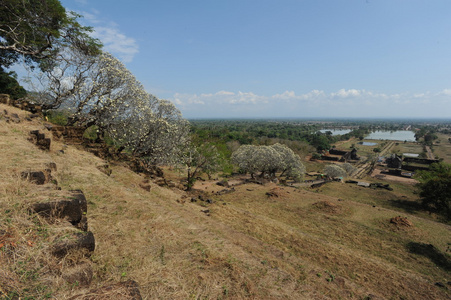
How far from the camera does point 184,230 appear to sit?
6.91 meters

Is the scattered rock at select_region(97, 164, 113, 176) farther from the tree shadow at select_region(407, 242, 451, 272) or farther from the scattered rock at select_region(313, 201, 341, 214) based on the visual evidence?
the tree shadow at select_region(407, 242, 451, 272)

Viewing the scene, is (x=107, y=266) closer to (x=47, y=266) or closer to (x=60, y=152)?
(x=47, y=266)

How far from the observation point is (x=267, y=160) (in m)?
30.1

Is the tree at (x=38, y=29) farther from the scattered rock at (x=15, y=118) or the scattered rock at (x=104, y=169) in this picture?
the scattered rock at (x=104, y=169)

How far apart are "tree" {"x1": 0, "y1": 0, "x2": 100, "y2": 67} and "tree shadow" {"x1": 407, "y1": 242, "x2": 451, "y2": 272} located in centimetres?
2617

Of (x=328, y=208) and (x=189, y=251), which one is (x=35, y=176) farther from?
(x=328, y=208)

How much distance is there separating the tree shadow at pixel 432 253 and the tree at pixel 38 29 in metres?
26.2

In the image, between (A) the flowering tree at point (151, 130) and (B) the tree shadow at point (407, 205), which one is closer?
(A) the flowering tree at point (151, 130)

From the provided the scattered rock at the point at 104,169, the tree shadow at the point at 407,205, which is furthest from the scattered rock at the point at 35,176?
the tree shadow at the point at 407,205

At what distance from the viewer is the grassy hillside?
10.9 feet

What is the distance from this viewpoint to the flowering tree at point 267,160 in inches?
1185

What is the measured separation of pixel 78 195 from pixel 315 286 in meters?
7.08

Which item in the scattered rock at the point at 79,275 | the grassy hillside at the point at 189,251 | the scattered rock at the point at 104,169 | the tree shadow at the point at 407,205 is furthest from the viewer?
the tree shadow at the point at 407,205

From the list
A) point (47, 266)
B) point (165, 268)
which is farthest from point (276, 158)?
point (47, 266)
